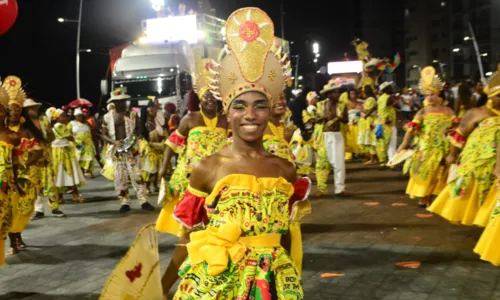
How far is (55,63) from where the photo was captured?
3822 centimetres

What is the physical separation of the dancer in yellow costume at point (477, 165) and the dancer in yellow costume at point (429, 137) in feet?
5.89

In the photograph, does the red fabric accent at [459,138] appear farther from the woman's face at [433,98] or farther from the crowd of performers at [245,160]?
the woman's face at [433,98]

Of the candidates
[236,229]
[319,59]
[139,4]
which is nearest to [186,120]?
[236,229]

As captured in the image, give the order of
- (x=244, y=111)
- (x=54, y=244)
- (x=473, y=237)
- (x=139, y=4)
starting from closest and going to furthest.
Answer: (x=244, y=111) < (x=473, y=237) < (x=54, y=244) < (x=139, y=4)

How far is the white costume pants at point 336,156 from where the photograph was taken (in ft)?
37.2

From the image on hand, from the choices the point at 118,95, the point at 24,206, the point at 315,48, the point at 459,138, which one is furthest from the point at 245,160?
the point at 315,48

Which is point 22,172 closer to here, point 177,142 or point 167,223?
point 177,142

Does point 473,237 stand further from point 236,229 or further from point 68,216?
point 68,216

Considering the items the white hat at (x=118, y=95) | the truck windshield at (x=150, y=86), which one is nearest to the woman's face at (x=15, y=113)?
the white hat at (x=118, y=95)

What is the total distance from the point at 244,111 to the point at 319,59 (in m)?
67.1

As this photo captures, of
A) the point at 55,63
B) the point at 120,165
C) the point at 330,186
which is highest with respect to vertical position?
the point at 55,63

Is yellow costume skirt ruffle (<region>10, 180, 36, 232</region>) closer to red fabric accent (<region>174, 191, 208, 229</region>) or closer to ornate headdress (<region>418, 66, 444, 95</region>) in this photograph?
red fabric accent (<region>174, 191, 208, 229</region>)

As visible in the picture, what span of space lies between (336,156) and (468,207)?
14.3ft

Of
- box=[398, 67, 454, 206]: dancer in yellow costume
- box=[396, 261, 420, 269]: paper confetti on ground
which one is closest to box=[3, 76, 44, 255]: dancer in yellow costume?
box=[396, 261, 420, 269]: paper confetti on ground
